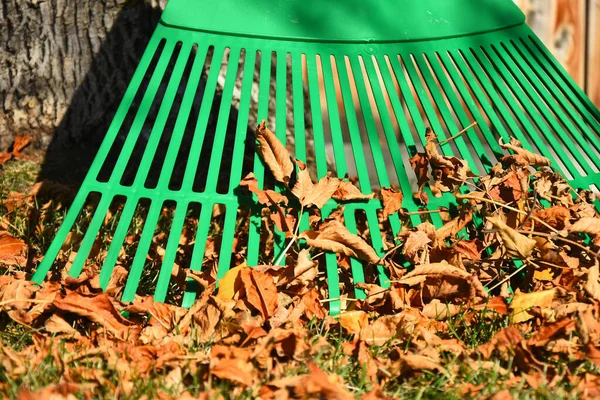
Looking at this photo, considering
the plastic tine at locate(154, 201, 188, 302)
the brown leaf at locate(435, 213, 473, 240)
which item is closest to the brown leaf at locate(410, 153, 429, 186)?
the brown leaf at locate(435, 213, 473, 240)

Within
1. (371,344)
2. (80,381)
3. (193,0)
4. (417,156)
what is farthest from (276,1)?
(80,381)

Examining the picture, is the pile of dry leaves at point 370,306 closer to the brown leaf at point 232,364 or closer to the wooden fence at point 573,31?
the brown leaf at point 232,364

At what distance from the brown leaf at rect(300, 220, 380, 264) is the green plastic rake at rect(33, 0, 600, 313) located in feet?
0.09

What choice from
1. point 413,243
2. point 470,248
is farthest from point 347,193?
point 470,248

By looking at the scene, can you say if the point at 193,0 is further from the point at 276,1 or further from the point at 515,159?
the point at 515,159

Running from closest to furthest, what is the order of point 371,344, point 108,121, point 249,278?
point 371,344 < point 249,278 < point 108,121

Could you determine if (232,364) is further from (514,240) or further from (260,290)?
(514,240)

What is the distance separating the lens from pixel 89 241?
1702 mm

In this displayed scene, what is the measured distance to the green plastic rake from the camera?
1.77 m

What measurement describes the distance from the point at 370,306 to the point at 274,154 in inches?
18.2

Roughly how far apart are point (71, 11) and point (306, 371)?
5.37 feet

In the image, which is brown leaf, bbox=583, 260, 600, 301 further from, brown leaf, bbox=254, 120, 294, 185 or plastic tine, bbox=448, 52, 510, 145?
brown leaf, bbox=254, 120, 294, 185

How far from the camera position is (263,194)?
5.77ft

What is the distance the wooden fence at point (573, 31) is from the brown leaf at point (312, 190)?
204cm
